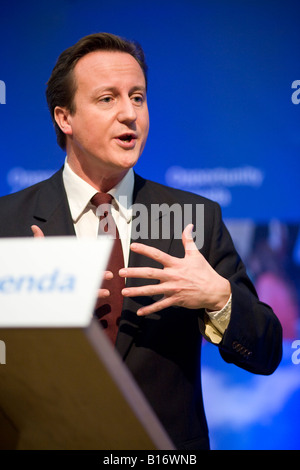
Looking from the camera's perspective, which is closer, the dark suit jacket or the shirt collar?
the dark suit jacket

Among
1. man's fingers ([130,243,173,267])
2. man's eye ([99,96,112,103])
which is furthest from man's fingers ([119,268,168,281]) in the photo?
man's eye ([99,96,112,103])

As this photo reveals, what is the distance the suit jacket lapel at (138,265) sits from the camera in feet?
5.01

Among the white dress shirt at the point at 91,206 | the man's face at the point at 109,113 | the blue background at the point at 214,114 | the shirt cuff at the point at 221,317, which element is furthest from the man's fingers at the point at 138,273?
the blue background at the point at 214,114

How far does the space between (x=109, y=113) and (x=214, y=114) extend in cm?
109

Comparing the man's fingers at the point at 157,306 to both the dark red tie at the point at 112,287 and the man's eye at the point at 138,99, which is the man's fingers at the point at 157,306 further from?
the man's eye at the point at 138,99

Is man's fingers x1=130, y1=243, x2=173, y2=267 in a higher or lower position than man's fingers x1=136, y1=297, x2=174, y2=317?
higher

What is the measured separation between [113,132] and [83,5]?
4.29 feet

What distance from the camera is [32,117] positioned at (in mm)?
2732

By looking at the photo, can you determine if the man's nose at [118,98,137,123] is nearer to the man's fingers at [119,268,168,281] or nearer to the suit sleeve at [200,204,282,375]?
the suit sleeve at [200,204,282,375]

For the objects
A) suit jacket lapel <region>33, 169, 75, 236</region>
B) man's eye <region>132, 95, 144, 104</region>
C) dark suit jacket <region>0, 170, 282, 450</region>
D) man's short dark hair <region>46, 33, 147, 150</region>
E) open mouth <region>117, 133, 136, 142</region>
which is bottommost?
dark suit jacket <region>0, 170, 282, 450</region>

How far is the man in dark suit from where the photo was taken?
4.84ft

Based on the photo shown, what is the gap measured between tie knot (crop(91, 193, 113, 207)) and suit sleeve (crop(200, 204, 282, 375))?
334 mm

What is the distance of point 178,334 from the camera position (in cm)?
161

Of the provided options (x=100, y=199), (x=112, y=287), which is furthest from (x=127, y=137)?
(x=112, y=287)
